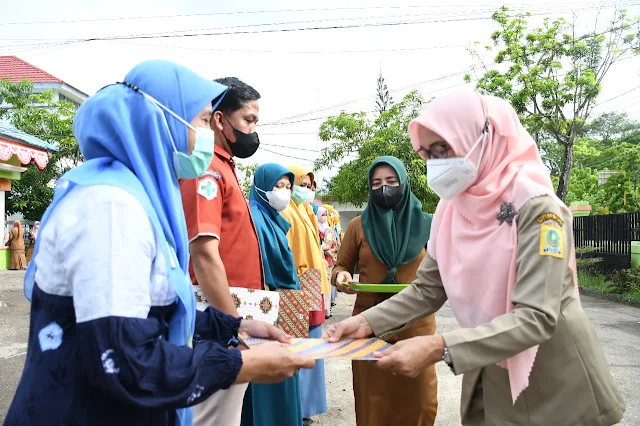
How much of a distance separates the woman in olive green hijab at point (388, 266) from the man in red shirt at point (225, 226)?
95 centimetres

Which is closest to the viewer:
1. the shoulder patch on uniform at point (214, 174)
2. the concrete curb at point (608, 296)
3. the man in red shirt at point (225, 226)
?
the man in red shirt at point (225, 226)

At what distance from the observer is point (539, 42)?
1664cm

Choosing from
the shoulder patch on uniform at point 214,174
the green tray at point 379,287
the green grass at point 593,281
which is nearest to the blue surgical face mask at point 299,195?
the green tray at point 379,287

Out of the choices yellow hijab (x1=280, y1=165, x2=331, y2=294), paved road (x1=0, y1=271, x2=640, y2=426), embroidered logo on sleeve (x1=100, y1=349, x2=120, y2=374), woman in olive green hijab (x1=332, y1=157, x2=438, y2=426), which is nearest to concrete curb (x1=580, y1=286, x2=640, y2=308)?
paved road (x1=0, y1=271, x2=640, y2=426)

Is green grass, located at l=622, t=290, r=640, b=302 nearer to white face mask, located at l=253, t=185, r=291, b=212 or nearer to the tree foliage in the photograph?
the tree foliage

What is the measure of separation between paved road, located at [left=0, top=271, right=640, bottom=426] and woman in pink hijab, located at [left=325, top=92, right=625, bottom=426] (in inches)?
103

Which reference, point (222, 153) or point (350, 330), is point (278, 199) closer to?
point (222, 153)

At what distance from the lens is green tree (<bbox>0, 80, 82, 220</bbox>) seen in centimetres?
2230

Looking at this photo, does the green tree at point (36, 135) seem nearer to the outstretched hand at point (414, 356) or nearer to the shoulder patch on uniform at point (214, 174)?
the shoulder patch on uniform at point (214, 174)

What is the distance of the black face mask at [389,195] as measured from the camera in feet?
12.6

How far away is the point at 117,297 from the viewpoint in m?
1.32

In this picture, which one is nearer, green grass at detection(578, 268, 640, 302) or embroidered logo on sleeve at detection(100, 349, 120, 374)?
embroidered logo on sleeve at detection(100, 349, 120, 374)

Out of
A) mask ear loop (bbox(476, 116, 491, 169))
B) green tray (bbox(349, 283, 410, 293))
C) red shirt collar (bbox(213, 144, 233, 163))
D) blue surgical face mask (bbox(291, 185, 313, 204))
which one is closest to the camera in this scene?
mask ear loop (bbox(476, 116, 491, 169))

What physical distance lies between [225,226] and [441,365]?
12.9 ft
